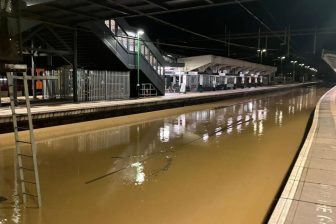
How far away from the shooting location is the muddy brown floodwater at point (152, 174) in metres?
5.88

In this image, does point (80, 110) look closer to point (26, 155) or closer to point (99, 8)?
point (99, 8)

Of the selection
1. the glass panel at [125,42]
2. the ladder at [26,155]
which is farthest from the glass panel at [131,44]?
the ladder at [26,155]

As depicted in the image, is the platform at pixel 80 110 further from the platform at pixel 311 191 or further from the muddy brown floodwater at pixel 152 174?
the platform at pixel 311 191

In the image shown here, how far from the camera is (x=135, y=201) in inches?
254

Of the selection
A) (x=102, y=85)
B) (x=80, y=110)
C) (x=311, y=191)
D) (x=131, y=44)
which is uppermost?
(x=131, y=44)

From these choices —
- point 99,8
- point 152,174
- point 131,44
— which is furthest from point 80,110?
point 131,44

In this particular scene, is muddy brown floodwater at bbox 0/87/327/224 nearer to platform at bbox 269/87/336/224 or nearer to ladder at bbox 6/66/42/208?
ladder at bbox 6/66/42/208

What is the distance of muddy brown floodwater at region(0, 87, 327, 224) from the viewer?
232 inches

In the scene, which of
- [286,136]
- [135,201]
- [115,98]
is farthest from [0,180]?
[115,98]

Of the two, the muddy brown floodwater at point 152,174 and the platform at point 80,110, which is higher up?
the platform at point 80,110

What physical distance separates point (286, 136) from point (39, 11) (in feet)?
44.7

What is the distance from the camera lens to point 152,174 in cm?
820

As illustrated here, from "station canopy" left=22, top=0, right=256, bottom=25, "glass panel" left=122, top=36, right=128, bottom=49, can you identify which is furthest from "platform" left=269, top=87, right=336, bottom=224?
"glass panel" left=122, top=36, right=128, bottom=49

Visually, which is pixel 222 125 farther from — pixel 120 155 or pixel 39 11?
pixel 39 11
